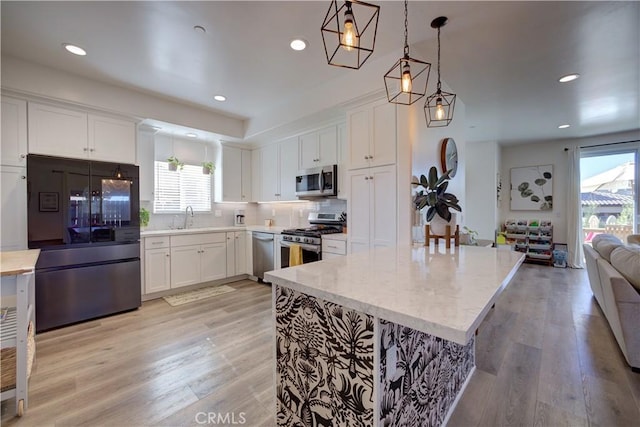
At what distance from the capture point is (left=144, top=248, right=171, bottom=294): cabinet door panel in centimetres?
354

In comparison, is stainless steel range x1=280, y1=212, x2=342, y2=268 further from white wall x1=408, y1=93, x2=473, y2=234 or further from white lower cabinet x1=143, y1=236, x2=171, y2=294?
white lower cabinet x1=143, y1=236, x2=171, y2=294

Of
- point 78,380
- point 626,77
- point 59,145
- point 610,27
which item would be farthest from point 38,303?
point 626,77

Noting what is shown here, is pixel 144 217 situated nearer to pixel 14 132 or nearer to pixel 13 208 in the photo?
pixel 13 208

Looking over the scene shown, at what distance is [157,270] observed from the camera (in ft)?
11.9

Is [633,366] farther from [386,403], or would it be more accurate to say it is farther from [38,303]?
[38,303]

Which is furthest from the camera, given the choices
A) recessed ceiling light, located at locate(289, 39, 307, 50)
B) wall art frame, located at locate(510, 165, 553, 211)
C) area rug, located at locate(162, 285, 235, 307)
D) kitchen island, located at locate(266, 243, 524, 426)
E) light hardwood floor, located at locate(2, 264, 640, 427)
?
wall art frame, located at locate(510, 165, 553, 211)

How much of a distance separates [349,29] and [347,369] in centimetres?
147

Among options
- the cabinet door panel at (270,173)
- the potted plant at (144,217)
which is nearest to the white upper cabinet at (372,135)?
the cabinet door panel at (270,173)

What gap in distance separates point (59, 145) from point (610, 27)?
17.5 ft

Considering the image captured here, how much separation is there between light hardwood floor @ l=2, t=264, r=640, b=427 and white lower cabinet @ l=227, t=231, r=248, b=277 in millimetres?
1251

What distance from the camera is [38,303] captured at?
8.69 feet

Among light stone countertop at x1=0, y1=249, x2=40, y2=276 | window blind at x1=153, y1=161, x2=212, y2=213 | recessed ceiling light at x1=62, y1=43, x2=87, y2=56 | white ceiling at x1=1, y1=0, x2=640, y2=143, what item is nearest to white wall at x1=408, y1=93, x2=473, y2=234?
white ceiling at x1=1, y1=0, x2=640, y2=143

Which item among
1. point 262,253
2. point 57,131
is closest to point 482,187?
point 262,253

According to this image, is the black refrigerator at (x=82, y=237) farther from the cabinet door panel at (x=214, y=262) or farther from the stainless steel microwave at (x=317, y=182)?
the stainless steel microwave at (x=317, y=182)
